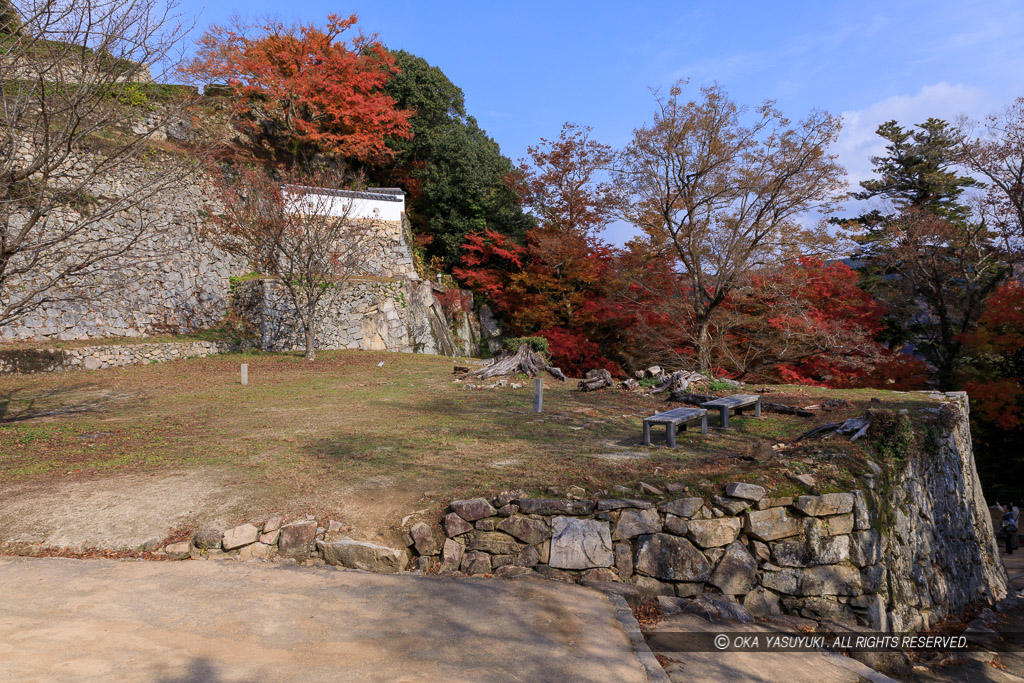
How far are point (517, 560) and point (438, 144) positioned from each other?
22682mm

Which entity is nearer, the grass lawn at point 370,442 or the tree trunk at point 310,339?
the grass lawn at point 370,442

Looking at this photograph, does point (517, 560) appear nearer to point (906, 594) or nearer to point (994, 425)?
point (906, 594)

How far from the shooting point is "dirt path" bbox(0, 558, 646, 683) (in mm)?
3191

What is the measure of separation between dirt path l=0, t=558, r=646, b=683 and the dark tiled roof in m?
16.1

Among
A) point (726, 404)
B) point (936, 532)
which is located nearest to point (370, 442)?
point (726, 404)

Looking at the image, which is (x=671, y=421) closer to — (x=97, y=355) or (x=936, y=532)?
(x=936, y=532)

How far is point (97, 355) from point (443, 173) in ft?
48.8

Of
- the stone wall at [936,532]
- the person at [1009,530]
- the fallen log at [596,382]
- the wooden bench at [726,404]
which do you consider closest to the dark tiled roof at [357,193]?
the fallen log at [596,382]

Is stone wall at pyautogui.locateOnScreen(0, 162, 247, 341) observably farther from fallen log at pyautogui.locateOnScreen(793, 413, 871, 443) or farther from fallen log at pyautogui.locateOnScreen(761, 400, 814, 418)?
fallen log at pyautogui.locateOnScreen(793, 413, 871, 443)

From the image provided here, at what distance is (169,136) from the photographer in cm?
2111

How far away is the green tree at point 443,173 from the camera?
2391 cm

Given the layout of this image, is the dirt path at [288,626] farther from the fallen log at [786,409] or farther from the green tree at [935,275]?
the green tree at [935,275]

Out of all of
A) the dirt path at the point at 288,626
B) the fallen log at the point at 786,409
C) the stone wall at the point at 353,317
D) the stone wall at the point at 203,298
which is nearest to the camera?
the dirt path at the point at 288,626

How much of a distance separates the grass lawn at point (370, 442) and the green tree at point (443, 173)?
1227cm
